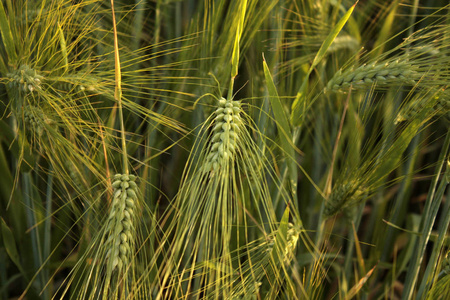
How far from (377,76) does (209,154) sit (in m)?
0.26

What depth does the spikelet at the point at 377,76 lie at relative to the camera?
0.67m

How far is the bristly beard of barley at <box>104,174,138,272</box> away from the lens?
56 centimetres

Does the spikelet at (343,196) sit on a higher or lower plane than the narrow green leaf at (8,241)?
higher

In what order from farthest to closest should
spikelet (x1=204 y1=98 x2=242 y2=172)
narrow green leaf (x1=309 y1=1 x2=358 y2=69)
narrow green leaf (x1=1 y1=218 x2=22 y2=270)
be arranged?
narrow green leaf (x1=1 y1=218 x2=22 y2=270)
narrow green leaf (x1=309 y1=1 x2=358 y2=69)
spikelet (x1=204 y1=98 x2=242 y2=172)

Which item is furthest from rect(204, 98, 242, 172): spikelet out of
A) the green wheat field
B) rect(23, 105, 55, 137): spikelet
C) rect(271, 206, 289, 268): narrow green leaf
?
rect(23, 105, 55, 137): spikelet

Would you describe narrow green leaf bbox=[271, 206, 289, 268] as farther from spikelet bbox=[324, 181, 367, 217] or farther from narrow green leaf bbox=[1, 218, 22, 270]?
narrow green leaf bbox=[1, 218, 22, 270]

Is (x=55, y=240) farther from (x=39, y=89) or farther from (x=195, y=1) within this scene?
(x=195, y=1)

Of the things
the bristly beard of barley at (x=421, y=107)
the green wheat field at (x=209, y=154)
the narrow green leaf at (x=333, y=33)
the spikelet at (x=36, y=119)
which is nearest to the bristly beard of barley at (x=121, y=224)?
the green wheat field at (x=209, y=154)

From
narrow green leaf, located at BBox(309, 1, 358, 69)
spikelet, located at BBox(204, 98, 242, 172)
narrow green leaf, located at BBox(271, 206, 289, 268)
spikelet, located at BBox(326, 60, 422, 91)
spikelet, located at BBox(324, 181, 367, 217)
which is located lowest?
narrow green leaf, located at BBox(271, 206, 289, 268)

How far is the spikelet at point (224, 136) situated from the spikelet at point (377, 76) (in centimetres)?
18

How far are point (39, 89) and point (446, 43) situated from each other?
530 millimetres

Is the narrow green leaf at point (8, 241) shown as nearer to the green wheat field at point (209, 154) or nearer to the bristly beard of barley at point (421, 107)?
the green wheat field at point (209, 154)

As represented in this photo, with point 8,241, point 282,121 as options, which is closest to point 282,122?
point 282,121

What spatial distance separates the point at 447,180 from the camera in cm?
70
